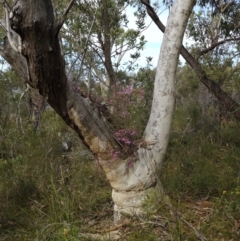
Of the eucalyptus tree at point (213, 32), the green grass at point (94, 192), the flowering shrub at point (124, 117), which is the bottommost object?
the green grass at point (94, 192)

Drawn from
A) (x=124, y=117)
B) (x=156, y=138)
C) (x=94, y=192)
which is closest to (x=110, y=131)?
(x=156, y=138)

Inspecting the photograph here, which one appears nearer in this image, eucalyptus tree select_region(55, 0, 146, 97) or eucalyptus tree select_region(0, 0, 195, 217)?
eucalyptus tree select_region(0, 0, 195, 217)

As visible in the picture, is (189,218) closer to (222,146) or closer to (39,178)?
(39,178)

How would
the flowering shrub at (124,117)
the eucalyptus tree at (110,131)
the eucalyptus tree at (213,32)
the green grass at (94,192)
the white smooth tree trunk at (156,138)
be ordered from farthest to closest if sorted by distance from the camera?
the eucalyptus tree at (213,32) < the flowering shrub at (124,117) < the white smooth tree trunk at (156,138) < the green grass at (94,192) < the eucalyptus tree at (110,131)

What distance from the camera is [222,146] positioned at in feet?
17.5

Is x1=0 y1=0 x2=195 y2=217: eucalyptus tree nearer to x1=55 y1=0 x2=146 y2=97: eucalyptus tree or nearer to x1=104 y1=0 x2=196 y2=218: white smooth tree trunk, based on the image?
x1=104 y1=0 x2=196 y2=218: white smooth tree trunk

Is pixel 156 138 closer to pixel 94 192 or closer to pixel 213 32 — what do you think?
pixel 94 192

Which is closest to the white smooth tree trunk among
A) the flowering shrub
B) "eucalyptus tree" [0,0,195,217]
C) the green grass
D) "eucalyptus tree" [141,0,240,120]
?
"eucalyptus tree" [0,0,195,217]

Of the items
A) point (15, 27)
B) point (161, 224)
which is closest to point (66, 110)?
point (15, 27)

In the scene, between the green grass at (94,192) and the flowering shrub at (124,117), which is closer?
the green grass at (94,192)

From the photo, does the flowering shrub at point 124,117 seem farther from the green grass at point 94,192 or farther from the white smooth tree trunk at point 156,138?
the green grass at point 94,192

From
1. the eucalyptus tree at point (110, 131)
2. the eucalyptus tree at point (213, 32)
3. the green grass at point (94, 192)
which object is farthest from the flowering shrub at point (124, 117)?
the eucalyptus tree at point (213, 32)

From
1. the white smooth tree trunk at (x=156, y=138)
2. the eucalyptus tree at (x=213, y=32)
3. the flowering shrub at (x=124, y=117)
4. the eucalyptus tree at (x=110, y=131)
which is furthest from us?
the eucalyptus tree at (x=213, y=32)

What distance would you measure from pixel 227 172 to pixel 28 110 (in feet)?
14.2
